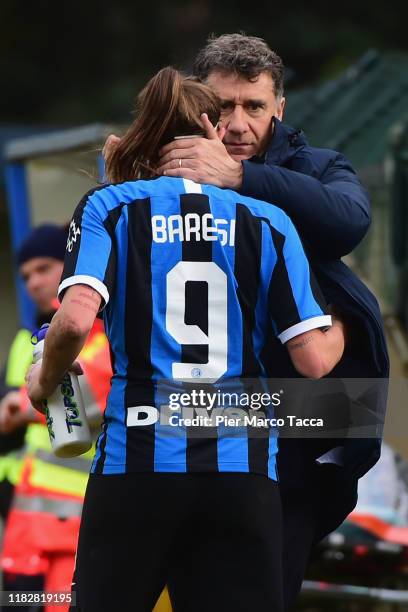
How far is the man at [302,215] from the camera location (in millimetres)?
3479

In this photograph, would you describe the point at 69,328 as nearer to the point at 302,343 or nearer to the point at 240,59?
the point at 302,343

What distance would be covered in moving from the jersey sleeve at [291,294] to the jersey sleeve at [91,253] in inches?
15.7

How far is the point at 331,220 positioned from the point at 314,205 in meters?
0.06

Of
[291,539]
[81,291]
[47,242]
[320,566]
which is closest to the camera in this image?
[81,291]

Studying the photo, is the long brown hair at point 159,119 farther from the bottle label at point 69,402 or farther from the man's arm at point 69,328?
the bottle label at point 69,402

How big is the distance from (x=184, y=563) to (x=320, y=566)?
3.62 metres

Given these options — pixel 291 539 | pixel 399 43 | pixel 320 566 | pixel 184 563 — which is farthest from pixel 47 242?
pixel 399 43

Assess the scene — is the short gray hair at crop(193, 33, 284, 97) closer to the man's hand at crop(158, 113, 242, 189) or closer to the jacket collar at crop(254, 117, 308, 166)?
the jacket collar at crop(254, 117, 308, 166)

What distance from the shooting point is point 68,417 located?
3.38 meters

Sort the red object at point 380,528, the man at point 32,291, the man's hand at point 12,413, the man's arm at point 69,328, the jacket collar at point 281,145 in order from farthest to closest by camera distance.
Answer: the red object at point 380,528, the man at point 32,291, the man's hand at point 12,413, the jacket collar at point 281,145, the man's arm at point 69,328

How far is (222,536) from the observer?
321 cm

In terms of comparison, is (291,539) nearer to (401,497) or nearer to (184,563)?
(184,563)

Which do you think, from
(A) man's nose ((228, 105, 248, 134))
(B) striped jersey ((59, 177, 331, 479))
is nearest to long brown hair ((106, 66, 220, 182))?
(B) striped jersey ((59, 177, 331, 479))

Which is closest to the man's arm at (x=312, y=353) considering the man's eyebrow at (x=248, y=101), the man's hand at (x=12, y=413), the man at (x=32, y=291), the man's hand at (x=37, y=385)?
the man's hand at (x=37, y=385)
